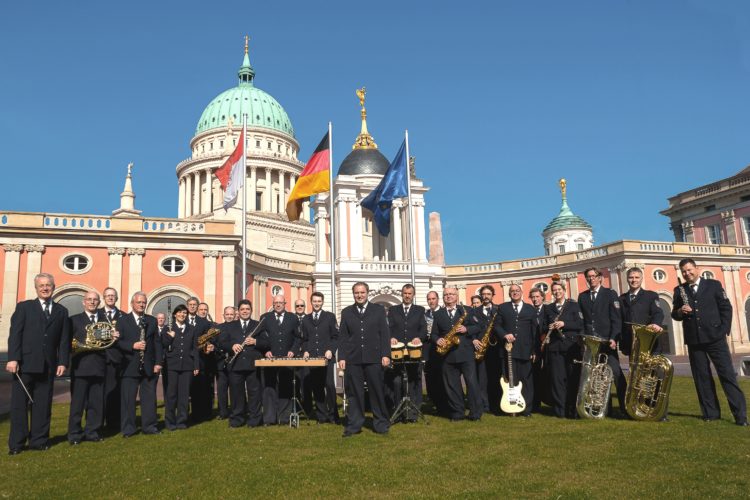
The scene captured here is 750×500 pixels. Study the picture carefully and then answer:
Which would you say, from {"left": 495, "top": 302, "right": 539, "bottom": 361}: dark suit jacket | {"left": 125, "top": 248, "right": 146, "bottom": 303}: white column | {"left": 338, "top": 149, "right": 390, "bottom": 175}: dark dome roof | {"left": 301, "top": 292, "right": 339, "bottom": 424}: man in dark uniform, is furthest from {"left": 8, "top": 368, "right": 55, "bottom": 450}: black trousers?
{"left": 338, "top": 149, "right": 390, "bottom": 175}: dark dome roof

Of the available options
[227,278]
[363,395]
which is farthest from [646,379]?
[227,278]

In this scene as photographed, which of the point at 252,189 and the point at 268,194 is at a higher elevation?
the point at 252,189

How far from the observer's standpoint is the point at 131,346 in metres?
9.48

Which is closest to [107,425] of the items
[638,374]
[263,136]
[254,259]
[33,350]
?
[33,350]

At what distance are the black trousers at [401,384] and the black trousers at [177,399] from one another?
358 centimetres

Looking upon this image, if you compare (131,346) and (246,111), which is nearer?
(131,346)

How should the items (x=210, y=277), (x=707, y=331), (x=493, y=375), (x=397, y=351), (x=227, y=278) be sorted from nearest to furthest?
(x=707, y=331)
(x=397, y=351)
(x=493, y=375)
(x=210, y=277)
(x=227, y=278)

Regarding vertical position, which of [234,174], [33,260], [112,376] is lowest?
[112,376]

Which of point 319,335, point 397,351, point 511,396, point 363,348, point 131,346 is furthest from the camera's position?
point 319,335

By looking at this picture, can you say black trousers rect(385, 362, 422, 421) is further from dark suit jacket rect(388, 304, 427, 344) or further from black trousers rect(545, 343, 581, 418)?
black trousers rect(545, 343, 581, 418)

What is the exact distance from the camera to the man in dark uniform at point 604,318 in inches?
383

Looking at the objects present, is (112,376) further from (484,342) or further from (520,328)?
(520,328)

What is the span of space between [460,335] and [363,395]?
2.13m

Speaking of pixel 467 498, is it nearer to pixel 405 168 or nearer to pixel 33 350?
pixel 33 350
